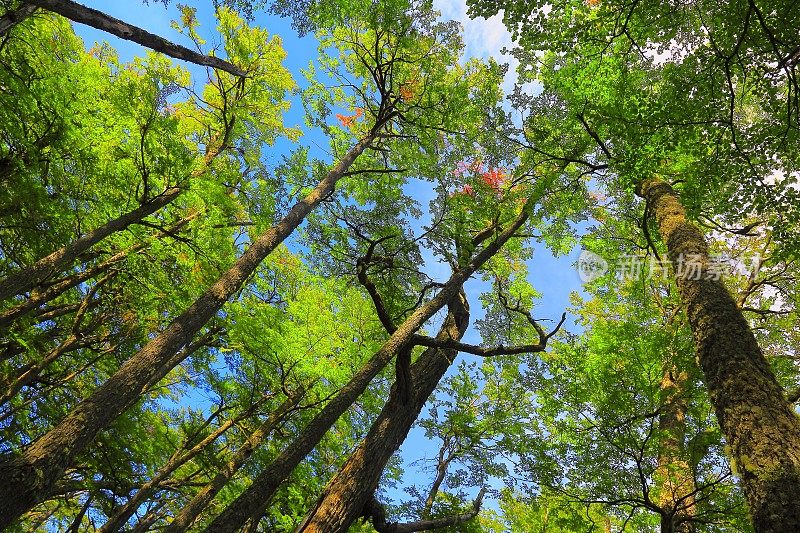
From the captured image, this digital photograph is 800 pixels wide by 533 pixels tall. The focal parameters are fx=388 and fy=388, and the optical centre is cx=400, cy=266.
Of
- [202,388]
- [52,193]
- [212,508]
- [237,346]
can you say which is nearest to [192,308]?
[237,346]

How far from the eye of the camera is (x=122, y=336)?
9.29 metres

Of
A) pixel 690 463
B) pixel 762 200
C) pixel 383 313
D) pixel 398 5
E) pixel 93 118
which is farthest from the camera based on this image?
pixel 398 5

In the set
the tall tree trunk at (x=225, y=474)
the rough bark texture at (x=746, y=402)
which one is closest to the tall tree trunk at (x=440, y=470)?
the tall tree trunk at (x=225, y=474)

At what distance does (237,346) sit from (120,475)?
12.2ft

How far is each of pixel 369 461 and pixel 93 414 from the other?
3.28 m

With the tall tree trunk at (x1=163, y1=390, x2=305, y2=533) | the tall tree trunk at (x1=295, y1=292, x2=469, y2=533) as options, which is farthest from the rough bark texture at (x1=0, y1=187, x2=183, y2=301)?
the tall tree trunk at (x1=295, y1=292, x2=469, y2=533)

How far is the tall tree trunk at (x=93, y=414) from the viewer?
3.79 meters

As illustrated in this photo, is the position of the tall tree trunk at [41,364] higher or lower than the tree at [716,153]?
lower

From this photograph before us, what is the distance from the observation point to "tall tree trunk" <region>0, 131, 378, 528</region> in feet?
12.4

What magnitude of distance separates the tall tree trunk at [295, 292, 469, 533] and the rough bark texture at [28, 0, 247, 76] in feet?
14.5

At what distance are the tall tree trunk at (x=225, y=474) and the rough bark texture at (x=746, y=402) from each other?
7878 mm

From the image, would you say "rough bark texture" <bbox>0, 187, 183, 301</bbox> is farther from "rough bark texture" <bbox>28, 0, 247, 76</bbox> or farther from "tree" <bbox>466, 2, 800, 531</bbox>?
"tree" <bbox>466, 2, 800, 531</bbox>

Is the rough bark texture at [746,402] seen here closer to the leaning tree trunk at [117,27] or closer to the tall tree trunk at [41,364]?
the leaning tree trunk at [117,27]

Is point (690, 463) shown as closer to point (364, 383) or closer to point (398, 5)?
point (364, 383)
